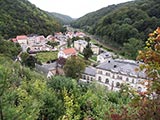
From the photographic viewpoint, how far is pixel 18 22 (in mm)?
70000

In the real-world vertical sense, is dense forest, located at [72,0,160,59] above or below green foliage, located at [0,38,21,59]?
above

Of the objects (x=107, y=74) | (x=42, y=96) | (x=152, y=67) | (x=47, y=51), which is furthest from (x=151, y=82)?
(x=47, y=51)

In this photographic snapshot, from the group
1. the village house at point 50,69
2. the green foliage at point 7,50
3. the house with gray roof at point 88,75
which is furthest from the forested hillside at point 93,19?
the house with gray roof at point 88,75

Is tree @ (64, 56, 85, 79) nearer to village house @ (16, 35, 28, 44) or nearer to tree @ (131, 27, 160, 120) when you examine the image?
tree @ (131, 27, 160, 120)

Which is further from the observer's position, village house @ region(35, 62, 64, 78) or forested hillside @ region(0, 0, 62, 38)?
forested hillside @ region(0, 0, 62, 38)

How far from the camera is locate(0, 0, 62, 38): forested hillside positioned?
64650 millimetres

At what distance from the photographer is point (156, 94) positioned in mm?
5258

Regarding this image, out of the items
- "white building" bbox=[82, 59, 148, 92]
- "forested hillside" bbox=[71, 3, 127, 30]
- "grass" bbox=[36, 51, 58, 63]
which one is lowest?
"grass" bbox=[36, 51, 58, 63]

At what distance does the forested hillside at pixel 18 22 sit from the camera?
64650 mm

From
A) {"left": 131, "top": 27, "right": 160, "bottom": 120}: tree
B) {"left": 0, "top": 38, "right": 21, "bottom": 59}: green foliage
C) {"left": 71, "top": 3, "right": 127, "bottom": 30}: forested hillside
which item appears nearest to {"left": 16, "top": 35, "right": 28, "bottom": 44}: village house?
{"left": 0, "top": 38, "right": 21, "bottom": 59}: green foliage

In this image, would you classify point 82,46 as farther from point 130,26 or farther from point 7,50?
point 7,50

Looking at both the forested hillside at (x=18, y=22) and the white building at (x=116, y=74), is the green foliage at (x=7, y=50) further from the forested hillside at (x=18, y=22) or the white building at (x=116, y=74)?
the white building at (x=116, y=74)

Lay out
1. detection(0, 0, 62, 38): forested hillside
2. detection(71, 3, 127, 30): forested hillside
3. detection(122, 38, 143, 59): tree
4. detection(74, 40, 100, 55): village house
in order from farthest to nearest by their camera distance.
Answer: detection(71, 3, 127, 30): forested hillside → detection(0, 0, 62, 38): forested hillside → detection(74, 40, 100, 55): village house → detection(122, 38, 143, 59): tree

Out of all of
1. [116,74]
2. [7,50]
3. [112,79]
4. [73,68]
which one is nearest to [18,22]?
[7,50]
